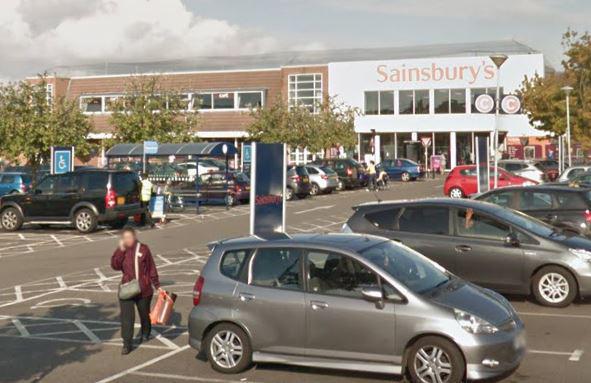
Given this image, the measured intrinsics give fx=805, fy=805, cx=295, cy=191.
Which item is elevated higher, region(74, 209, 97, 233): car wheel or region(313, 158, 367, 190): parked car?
region(313, 158, 367, 190): parked car

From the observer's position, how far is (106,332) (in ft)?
35.6

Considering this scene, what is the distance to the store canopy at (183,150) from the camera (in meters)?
31.0

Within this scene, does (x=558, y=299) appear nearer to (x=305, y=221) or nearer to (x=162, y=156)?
(x=305, y=221)

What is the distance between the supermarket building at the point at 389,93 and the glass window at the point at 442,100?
0.08 meters

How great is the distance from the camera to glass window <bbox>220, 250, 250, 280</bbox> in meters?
8.69

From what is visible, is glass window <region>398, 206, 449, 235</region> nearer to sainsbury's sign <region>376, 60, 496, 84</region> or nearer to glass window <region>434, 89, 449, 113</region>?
sainsbury's sign <region>376, 60, 496, 84</region>

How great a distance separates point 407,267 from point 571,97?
3751 centimetres

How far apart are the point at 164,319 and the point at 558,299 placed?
5.76m

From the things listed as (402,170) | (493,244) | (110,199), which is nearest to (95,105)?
(402,170)

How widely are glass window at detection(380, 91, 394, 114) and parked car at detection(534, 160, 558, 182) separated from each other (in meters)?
22.4

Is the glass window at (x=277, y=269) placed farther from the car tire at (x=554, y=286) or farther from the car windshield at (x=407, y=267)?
the car tire at (x=554, y=286)

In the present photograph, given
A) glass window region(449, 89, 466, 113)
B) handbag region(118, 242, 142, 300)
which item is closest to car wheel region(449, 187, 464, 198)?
handbag region(118, 242, 142, 300)

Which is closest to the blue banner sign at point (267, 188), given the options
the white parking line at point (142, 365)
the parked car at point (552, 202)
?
the white parking line at point (142, 365)

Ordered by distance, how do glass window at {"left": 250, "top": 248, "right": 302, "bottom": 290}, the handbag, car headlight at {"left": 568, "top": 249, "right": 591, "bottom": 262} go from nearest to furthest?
1. glass window at {"left": 250, "top": 248, "right": 302, "bottom": 290}
2. the handbag
3. car headlight at {"left": 568, "top": 249, "right": 591, "bottom": 262}
